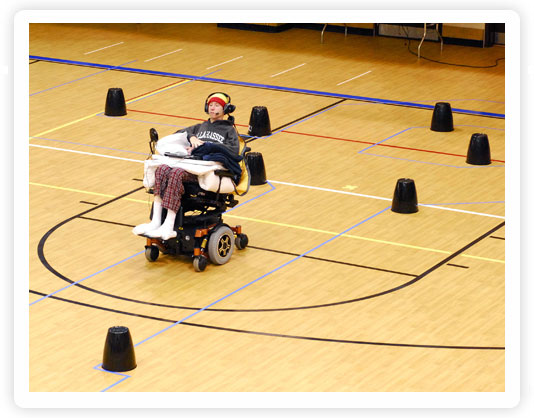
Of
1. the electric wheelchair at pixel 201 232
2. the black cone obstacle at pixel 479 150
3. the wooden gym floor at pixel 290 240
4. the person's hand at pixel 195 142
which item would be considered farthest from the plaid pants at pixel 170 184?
the black cone obstacle at pixel 479 150

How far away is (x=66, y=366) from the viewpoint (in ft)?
22.1

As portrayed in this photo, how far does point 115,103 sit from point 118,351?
7.11m

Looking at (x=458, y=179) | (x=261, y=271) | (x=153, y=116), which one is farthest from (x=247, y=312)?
(x=153, y=116)

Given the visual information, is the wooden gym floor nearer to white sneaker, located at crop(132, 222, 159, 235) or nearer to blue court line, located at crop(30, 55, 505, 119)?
blue court line, located at crop(30, 55, 505, 119)

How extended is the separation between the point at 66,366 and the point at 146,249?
2.09m

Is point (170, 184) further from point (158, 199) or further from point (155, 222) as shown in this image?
point (155, 222)

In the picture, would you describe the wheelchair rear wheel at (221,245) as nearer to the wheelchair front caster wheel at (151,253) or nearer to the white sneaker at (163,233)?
the white sneaker at (163,233)

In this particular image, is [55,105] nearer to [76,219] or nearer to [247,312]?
[76,219]

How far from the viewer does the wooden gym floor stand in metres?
6.81

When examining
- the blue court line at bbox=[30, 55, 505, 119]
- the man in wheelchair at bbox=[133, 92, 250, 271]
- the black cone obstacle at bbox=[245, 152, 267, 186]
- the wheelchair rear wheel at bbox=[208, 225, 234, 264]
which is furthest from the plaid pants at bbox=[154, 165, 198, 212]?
the blue court line at bbox=[30, 55, 505, 119]

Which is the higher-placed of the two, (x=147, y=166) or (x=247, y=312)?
(x=147, y=166)

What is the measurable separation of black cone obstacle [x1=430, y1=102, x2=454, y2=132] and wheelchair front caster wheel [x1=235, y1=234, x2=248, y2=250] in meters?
4.79

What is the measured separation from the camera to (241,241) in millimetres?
8883
